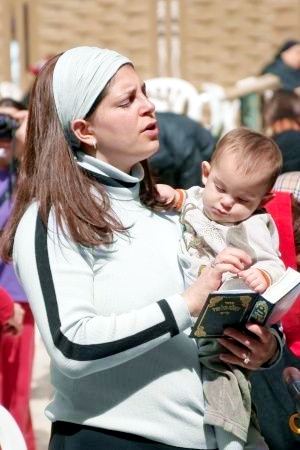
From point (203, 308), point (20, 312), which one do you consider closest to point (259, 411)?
point (203, 308)

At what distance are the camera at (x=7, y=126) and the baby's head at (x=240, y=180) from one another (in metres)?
2.35

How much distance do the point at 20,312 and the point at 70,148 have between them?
6.89 feet

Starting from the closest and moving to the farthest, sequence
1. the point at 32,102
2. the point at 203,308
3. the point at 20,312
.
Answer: the point at 203,308, the point at 32,102, the point at 20,312

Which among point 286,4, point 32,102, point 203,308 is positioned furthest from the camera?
point 286,4

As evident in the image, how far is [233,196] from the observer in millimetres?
3180

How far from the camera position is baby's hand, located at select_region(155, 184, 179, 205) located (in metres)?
3.21

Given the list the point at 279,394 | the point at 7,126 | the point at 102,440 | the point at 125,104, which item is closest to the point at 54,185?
the point at 125,104

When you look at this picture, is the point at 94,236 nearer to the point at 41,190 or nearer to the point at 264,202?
the point at 41,190

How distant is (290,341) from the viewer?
363cm

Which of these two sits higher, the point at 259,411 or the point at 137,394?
the point at 137,394

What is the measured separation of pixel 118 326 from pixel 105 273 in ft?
0.50

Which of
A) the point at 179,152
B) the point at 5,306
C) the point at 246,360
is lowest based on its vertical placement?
the point at 179,152

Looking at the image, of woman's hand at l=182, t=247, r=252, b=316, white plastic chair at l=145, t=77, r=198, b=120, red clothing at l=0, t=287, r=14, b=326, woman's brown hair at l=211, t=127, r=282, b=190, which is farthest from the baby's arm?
white plastic chair at l=145, t=77, r=198, b=120

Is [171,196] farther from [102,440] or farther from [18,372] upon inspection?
[18,372]
